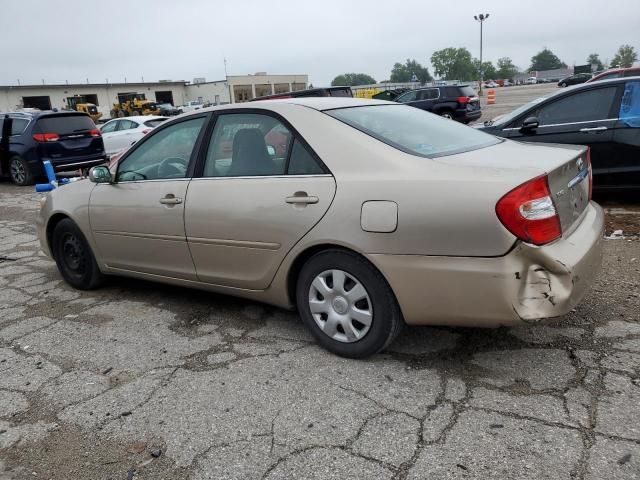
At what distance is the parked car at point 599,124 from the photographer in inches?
232

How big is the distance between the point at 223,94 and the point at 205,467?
7768 cm

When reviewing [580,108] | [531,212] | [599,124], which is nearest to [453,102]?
[580,108]

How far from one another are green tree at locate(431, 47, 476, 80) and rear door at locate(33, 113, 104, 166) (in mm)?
122639

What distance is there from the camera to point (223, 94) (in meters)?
75.8

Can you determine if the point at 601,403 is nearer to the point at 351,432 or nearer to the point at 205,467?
the point at 351,432

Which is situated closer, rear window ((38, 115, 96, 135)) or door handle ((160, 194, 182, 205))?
door handle ((160, 194, 182, 205))

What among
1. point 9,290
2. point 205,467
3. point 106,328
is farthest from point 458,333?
point 9,290

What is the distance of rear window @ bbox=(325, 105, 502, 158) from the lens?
3.15 metres

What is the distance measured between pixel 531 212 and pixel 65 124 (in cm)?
1236

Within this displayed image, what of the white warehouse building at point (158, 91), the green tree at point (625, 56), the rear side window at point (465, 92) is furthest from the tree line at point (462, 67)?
the rear side window at point (465, 92)

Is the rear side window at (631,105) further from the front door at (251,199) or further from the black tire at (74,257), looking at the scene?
the black tire at (74,257)

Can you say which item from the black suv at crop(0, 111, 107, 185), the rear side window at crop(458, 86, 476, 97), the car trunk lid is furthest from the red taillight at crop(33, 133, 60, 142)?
the rear side window at crop(458, 86, 476, 97)

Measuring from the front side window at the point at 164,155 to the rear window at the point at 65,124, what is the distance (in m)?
9.38

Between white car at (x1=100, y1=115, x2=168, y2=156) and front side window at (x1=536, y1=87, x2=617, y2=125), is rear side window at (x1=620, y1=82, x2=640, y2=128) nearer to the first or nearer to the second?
front side window at (x1=536, y1=87, x2=617, y2=125)
